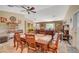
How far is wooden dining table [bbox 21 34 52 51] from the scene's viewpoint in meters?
2.72

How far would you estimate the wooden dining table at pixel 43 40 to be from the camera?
2.72m

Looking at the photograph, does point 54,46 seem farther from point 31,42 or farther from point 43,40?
point 31,42

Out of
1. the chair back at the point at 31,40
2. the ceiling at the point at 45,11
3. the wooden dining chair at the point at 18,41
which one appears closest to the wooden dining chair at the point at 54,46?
the chair back at the point at 31,40

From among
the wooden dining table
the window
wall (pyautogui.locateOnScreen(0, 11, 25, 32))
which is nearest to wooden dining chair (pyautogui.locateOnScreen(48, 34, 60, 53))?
the wooden dining table

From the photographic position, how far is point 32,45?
2754 millimetres

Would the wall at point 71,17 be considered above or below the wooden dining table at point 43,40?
above

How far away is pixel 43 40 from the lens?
2.72 meters

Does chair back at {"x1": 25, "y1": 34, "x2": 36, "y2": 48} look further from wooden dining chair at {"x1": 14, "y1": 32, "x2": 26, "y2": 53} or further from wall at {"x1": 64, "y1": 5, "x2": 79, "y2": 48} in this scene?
wall at {"x1": 64, "y1": 5, "x2": 79, "y2": 48}

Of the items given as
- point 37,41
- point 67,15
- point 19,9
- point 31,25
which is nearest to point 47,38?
point 37,41

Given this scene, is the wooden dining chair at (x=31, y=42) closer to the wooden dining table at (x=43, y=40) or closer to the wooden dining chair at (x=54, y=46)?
the wooden dining table at (x=43, y=40)

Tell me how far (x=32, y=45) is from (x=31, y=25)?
38 cm

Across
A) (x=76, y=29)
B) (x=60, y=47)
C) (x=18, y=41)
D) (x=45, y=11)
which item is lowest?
(x=60, y=47)

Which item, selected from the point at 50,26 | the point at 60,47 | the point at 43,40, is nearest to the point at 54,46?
the point at 60,47
